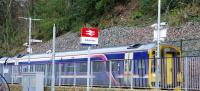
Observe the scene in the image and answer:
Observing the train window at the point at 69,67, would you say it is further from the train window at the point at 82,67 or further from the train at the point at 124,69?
the train window at the point at 82,67

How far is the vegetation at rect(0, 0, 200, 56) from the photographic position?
48.1m

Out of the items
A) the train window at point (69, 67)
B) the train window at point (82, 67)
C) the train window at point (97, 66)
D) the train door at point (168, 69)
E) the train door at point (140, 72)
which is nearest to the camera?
the train door at point (168, 69)

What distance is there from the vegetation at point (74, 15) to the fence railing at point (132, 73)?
17.8 m

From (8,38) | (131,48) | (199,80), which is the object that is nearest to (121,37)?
(131,48)

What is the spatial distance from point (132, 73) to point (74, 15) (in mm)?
45656

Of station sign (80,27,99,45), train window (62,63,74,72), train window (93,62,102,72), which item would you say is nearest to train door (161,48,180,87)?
station sign (80,27,99,45)

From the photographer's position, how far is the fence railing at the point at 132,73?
19.7 m

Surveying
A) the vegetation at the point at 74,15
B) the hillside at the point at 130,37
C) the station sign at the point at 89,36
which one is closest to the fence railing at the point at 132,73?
the station sign at the point at 89,36

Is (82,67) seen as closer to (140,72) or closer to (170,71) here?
(140,72)

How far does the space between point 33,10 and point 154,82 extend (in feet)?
209

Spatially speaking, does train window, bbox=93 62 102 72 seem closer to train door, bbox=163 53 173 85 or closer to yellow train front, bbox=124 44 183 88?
yellow train front, bbox=124 44 183 88

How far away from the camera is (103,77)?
24.4 m

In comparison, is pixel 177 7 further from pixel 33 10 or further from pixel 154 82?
pixel 33 10

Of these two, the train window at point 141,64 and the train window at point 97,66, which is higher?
the train window at point 141,64
